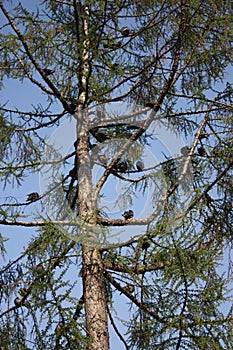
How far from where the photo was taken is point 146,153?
22.8ft

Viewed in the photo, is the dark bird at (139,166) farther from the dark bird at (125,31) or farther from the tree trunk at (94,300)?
the dark bird at (125,31)

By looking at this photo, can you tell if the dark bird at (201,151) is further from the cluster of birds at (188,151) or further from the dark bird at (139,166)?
the dark bird at (139,166)

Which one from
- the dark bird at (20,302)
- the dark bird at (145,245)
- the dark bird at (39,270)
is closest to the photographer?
the dark bird at (145,245)

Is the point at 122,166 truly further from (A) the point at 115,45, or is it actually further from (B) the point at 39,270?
(B) the point at 39,270

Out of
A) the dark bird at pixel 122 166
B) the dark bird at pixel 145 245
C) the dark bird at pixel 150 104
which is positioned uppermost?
the dark bird at pixel 150 104

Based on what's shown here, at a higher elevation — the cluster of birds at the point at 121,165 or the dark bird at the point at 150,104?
the dark bird at the point at 150,104

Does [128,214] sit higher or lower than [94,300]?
higher

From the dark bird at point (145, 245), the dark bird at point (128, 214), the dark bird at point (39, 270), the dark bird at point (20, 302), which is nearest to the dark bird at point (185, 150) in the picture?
the dark bird at point (128, 214)

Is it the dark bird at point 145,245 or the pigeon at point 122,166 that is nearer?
the dark bird at point 145,245

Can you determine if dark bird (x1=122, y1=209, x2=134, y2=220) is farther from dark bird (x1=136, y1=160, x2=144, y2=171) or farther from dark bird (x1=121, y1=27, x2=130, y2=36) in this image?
dark bird (x1=121, y1=27, x2=130, y2=36)

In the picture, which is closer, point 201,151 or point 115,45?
point 201,151

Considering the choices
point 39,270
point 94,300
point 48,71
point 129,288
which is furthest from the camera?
point 48,71

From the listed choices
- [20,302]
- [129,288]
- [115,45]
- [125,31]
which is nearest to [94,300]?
[129,288]

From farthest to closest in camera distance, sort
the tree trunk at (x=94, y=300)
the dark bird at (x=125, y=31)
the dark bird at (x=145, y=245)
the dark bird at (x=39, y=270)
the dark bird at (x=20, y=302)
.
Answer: the dark bird at (x=125, y=31)
the dark bird at (x=20, y=302)
the dark bird at (x=39, y=270)
the dark bird at (x=145, y=245)
the tree trunk at (x=94, y=300)
